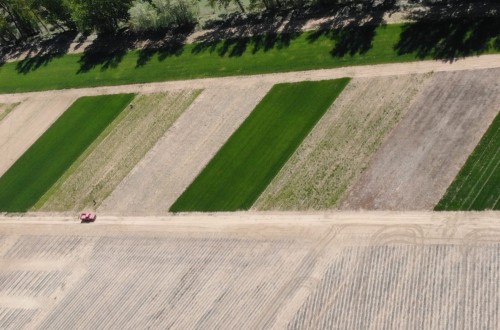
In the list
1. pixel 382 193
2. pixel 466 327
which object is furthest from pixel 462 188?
pixel 466 327

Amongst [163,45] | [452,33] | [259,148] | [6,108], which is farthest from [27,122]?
[452,33]

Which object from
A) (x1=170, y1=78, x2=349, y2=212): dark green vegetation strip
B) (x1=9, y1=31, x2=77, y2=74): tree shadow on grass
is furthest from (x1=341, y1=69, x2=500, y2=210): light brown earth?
→ (x1=9, y1=31, x2=77, y2=74): tree shadow on grass

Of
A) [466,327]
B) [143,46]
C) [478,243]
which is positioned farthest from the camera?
[143,46]

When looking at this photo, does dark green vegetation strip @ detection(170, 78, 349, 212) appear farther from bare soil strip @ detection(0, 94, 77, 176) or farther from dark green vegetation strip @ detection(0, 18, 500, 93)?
bare soil strip @ detection(0, 94, 77, 176)

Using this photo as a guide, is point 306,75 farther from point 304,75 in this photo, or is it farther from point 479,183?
point 479,183

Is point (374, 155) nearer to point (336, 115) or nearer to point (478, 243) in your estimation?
point (336, 115)
